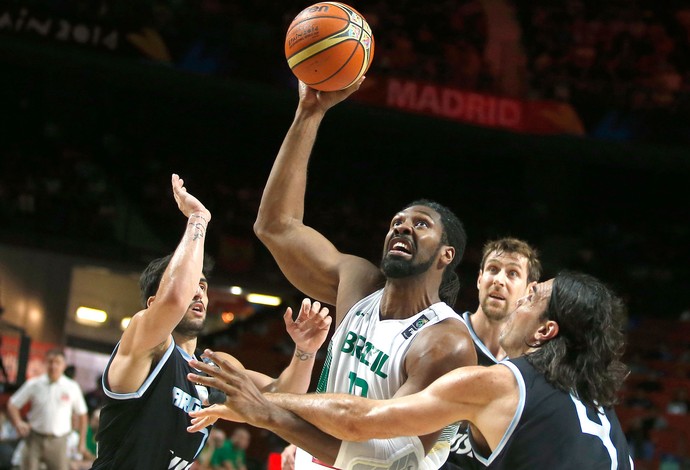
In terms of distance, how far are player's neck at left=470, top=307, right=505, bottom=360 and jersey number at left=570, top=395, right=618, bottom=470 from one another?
2.34 metres

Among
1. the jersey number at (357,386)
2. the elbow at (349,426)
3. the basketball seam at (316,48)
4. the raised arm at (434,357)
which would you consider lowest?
the elbow at (349,426)

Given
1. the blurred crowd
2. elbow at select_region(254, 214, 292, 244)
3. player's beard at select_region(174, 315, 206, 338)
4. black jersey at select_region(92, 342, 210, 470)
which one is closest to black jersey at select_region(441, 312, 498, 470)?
elbow at select_region(254, 214, 292, 244)

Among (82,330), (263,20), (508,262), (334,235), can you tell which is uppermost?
(263,20)

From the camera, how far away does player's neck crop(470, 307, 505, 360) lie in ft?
19.1

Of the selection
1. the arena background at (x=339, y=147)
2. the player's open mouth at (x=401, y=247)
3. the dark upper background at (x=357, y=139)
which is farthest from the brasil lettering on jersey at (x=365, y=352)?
the dark upper background at (x=357, y=139)

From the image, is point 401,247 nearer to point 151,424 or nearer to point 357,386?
point 357,386

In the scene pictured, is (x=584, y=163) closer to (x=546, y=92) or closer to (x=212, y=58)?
(x=546, y=92)

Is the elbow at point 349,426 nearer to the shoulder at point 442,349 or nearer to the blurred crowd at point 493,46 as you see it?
the shoulder at point 442,349

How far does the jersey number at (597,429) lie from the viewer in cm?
340

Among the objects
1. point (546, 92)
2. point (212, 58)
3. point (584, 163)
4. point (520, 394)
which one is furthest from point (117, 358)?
point (584, 163)

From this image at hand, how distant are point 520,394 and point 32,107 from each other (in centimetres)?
1781

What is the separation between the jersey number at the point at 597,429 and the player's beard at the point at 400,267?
1.17 meters

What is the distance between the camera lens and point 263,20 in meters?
18.1

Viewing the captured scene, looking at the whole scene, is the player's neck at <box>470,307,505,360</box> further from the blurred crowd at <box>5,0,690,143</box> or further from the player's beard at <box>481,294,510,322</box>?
the blurred crowd at <box>5,0,690,143</box>
